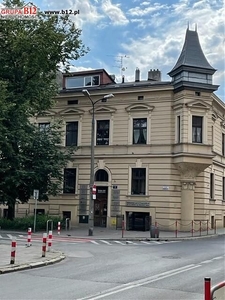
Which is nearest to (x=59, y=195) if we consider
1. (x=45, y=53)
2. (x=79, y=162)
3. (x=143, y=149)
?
(x=79, y=162)

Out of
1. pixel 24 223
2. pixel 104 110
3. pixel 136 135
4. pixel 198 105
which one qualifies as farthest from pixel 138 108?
pixel 24 223

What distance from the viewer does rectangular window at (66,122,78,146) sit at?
34.9 metres

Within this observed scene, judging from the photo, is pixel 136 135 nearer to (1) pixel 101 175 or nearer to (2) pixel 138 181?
(2) pixel 138 181

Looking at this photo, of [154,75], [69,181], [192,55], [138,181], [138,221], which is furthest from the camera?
[154,75]

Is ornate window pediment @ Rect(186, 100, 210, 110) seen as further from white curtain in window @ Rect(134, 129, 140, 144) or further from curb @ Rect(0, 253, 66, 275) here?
curb @ Rect(0, 253, 66, 275)

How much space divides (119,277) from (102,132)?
23.2 metres

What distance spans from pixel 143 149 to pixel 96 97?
6.19m

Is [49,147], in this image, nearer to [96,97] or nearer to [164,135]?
[96,97]

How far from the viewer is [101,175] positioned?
Answer: 33.3m

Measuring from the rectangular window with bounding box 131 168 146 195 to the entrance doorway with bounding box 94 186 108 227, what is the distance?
2.41m

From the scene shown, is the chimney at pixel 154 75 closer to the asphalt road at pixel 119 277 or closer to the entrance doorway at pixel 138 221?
the entrance doorway at pixel 138 221

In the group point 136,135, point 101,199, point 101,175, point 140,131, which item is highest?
point 140,131

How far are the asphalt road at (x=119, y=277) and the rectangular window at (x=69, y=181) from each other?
1723cm

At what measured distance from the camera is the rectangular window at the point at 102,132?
33.7 m
